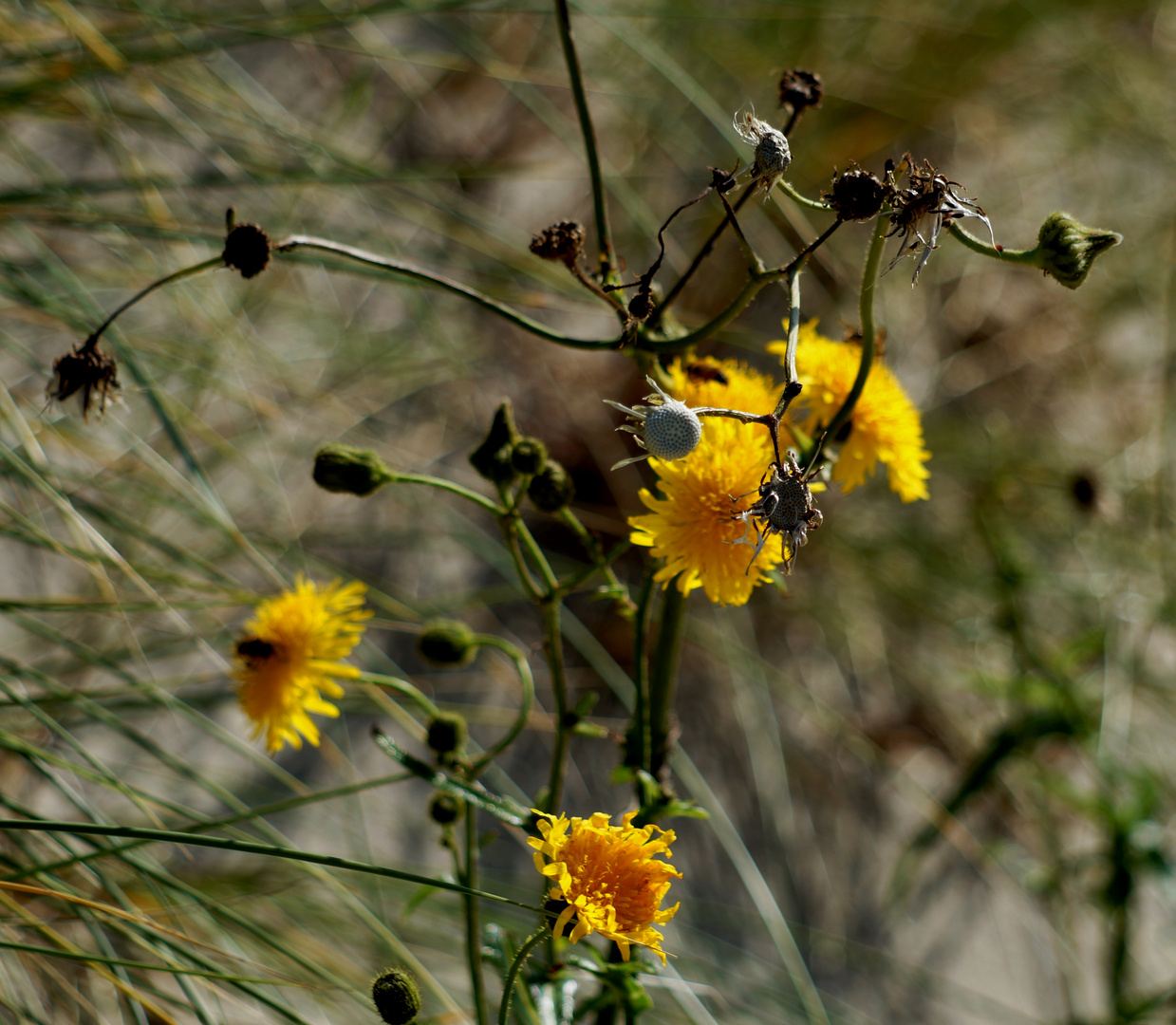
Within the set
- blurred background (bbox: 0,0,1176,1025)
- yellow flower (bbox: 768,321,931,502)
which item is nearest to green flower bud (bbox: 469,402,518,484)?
yellow flower (bbox: 768,321,931,502)

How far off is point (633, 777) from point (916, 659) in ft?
3.66

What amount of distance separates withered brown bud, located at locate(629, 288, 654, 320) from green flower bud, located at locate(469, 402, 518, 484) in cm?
12

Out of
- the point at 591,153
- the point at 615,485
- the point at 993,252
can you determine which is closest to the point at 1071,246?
the point at 993,252

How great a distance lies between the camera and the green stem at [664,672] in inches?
24.3

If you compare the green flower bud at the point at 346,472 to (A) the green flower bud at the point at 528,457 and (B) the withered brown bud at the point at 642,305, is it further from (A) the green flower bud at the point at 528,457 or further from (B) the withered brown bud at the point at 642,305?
(B) the withered brown bud at the point at 642,305

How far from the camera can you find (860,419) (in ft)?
2.14

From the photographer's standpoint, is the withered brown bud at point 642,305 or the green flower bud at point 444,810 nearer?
the withered brown bud at point 642,305

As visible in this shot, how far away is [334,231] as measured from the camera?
49.6 inches

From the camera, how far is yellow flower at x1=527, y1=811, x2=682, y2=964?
0.51 meters

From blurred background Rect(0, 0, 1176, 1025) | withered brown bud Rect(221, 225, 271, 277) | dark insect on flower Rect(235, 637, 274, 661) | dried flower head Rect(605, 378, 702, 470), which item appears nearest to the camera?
dried flower head Rect(605, 378, 702, 470)

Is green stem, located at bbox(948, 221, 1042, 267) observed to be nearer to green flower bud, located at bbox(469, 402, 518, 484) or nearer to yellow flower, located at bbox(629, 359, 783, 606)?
yellow flower, located at bbox(629, 359, 783, 606)

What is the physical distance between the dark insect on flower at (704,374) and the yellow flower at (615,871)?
0.30 meters

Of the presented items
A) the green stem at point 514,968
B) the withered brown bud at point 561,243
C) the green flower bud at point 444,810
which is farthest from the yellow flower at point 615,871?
the withered brown bud at point 561,243

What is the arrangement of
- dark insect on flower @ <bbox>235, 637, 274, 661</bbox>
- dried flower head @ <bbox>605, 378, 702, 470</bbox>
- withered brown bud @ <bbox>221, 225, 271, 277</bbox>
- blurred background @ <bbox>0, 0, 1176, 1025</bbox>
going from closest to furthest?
1. dried flower head @ <bbox>605, 378, 702, 470</bbox>
2. withered brown bud @ <bbox>221, 225, 271, 277</bbox>
3. dark insect on flower @ <bbox>235, 637, 274, 661</bbox>
4. blurred background @ <bbox>0, 0, 1176, 1025</bbox>
